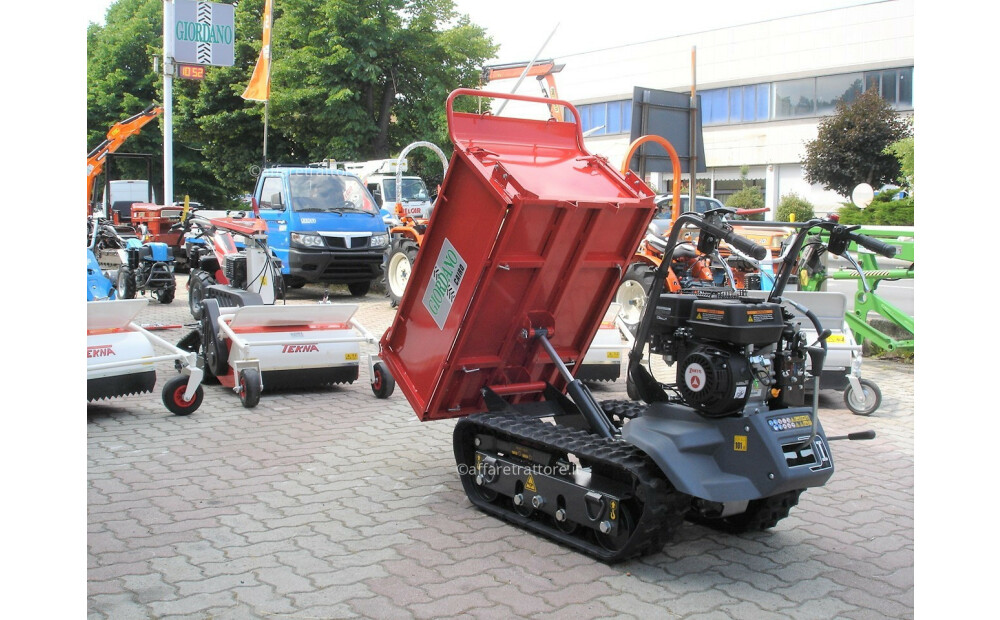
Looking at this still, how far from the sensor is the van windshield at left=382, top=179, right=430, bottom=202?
23719 millimetres

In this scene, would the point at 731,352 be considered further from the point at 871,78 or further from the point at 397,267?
the point at 871,78

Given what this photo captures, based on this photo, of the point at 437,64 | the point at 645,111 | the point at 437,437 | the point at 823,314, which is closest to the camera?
the point at 437,437

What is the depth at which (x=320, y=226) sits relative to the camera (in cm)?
1617

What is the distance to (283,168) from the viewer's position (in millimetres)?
16875

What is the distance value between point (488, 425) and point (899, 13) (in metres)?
39.8

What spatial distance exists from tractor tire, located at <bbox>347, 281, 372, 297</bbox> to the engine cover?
13139 mm

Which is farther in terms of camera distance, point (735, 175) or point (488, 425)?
point (735, 175)

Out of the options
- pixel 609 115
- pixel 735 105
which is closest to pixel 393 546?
pixel 735 105

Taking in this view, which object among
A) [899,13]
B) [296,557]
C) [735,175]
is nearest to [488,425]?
[296,557]

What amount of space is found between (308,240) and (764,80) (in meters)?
35.2

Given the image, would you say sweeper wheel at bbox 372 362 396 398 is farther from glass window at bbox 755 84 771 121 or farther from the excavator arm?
glass window at bbox 755 84 771 121

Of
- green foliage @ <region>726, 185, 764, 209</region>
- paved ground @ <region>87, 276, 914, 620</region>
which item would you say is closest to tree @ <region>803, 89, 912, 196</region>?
green foliage @ <region>726, 185, 764, 209</region>

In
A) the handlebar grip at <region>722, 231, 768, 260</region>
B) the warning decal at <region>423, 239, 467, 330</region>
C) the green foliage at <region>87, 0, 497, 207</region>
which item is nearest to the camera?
the handlebar grip at <region>722, 231, 768, 260</region>

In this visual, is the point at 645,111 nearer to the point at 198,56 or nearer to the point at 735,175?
the point at 198,56
